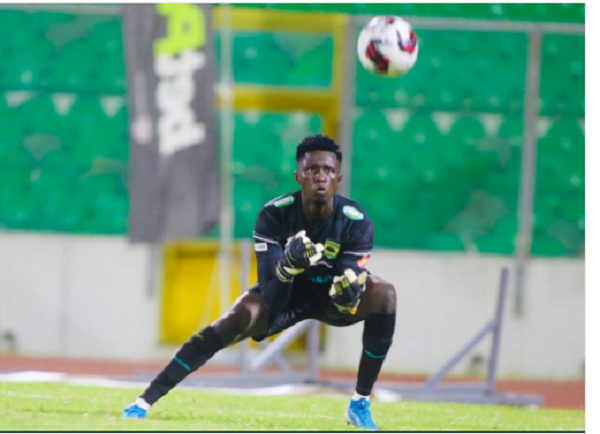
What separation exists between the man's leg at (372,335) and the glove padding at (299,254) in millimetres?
562

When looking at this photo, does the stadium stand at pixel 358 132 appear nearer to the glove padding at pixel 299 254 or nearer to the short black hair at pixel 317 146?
the short black hair at pixel 317 146

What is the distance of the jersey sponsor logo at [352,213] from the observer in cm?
749

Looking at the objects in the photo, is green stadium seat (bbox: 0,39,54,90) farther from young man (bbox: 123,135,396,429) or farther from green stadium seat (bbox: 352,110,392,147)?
young man (bbox: 123,135,396,429)

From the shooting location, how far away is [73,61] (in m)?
14.4

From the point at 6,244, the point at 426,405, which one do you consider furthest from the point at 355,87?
the point at 426,405

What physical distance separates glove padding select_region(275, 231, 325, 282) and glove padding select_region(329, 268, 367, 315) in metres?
0.20

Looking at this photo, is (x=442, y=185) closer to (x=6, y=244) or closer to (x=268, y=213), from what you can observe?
(x=6, y=244)

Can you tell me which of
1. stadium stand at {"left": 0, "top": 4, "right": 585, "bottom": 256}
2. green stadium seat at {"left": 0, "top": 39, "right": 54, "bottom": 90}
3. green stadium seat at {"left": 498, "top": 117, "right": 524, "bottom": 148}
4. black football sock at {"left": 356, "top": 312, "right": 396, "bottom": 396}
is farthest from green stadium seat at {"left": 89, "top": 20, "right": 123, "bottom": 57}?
black football sock at {"left": 356, "top": 312, "right": 396, "bottom": 396}

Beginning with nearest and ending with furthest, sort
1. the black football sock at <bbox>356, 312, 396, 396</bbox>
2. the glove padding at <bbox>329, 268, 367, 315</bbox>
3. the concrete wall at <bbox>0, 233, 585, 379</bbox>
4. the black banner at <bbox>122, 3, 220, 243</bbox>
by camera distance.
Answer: the glove padding at <bbox>329, 268, 367, 315</bbox> < the black football sock at <bbox>356, 312, 396, 396</bbox> < the black banner at <bbox>122, 3, 220, 243</bbox> < the concrete wall at <bbox>0, 233, 585, 379</bbox>

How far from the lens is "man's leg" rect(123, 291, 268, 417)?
729 centimetres

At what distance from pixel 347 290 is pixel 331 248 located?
409 millimetres

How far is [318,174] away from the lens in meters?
7.28

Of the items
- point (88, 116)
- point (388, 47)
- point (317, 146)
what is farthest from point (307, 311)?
point (88, 116)

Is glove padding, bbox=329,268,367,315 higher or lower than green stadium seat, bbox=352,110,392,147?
lower
